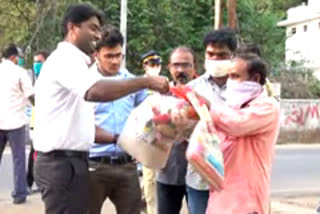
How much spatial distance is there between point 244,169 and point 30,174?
584 cm

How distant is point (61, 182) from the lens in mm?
4113

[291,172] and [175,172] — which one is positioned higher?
[175,172]

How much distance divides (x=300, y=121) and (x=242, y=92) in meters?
17.3

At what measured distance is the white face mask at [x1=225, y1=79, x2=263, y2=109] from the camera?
12.5 feet

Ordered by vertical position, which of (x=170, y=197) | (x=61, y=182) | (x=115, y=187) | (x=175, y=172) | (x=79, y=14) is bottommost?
(x=170, y=197)

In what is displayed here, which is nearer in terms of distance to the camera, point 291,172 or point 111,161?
point 111,161

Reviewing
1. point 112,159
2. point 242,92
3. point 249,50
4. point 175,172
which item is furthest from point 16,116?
point 242,92

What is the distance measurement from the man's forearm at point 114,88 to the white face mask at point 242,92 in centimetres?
56

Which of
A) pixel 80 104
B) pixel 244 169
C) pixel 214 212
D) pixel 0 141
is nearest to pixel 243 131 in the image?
pixel 244 169

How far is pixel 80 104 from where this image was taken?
4.09 m

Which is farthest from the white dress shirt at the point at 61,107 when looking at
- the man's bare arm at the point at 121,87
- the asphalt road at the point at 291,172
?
the asphalt road at the point at 291,172

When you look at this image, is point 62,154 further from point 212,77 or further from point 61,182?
point 212,77

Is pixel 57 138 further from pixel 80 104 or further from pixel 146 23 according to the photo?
pixel 146 23

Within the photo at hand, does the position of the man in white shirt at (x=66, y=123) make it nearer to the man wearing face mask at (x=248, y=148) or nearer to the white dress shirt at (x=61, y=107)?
the white dress shirt at (x=61, y=107)
